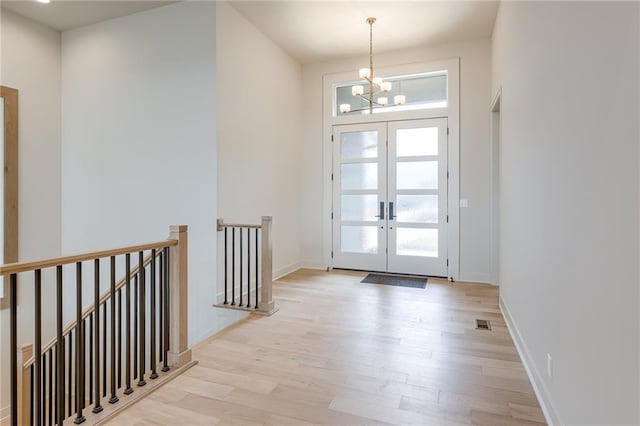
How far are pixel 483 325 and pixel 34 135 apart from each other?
230 inches

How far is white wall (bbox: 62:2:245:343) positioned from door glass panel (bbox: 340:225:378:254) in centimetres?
241

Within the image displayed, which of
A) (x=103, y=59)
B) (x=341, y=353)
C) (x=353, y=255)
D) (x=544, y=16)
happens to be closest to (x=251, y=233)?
(x=353, y=255)

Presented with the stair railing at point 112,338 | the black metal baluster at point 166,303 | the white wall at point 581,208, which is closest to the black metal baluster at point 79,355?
the stair railing at point 112,338

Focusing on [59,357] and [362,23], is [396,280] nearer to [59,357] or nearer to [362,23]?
[362,23]

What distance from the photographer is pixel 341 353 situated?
8.85 feet

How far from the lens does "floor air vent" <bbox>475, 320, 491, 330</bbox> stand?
10.4 ft

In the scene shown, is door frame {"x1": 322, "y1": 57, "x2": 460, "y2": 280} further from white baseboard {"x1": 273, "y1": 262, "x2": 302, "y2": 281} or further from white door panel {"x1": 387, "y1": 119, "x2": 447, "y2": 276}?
white baseboard {"x1": 273, "y1": 262, "x2": 302, "y2": 281}

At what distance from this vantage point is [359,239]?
18.4 feet

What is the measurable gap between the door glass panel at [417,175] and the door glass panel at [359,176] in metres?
0.38

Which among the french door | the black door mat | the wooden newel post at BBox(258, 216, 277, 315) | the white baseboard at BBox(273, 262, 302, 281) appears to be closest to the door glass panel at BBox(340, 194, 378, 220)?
the french door

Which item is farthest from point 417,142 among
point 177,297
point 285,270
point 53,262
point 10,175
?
point 10,175

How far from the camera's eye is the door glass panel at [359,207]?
216 inches

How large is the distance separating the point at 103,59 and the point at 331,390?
194 inches

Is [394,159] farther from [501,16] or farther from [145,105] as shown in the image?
[145,105]
